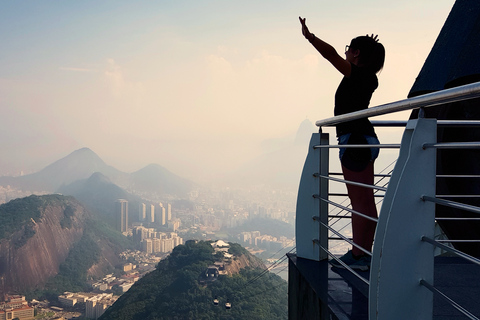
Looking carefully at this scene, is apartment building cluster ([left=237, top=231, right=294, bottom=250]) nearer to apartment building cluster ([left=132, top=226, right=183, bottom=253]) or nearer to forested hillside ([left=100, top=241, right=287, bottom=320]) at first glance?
apartment building cluster ([left=132, top=226, right=183, bottom=253])

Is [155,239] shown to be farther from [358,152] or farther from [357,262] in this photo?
[358,152]

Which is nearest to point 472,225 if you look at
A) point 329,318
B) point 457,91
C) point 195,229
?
point 329,318

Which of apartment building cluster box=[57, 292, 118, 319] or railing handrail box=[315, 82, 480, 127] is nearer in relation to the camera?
railing handrail box=[315, 82, 480, 127]

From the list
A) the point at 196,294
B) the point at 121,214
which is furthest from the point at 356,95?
the point at 121,214

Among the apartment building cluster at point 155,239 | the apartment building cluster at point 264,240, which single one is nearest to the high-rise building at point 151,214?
the apartment building cluster at point 155,239

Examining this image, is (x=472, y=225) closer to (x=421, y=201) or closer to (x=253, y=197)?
(x=421, y=201)

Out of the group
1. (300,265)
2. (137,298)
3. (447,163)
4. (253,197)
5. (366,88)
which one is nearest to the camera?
(366,88)

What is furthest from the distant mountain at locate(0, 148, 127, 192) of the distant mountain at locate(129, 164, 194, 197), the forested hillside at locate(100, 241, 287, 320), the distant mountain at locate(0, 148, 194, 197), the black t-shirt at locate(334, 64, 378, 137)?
the black t-shirt at locate(334, 64, 378, 137)
